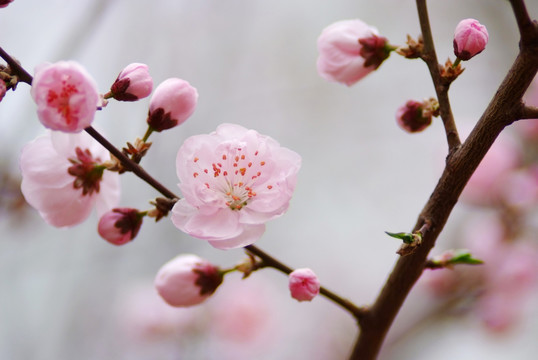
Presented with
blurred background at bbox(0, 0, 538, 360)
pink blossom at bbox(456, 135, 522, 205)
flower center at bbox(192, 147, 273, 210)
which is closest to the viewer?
flower center at bbox(192, 147, 273, 210)

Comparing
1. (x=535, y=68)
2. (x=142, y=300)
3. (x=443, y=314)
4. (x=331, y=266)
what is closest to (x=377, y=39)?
(x=535, y=68)

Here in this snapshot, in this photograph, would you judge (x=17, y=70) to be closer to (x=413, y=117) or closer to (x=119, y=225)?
(x=119, y=225)

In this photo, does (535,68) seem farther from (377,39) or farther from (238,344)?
(238,344)

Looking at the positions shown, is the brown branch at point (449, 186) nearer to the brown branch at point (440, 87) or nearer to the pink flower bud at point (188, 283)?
the brown branch at point (440, 87)

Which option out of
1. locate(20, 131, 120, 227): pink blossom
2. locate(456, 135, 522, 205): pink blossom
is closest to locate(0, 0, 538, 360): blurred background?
locate(456, 135, 522, 205): pink blossom

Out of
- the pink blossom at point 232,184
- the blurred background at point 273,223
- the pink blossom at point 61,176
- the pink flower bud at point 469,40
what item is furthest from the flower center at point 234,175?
the blurred background at point 273,223

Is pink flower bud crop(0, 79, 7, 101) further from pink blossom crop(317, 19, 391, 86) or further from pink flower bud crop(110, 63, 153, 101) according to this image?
pink blossom crop(317, 19, 391, 86)
